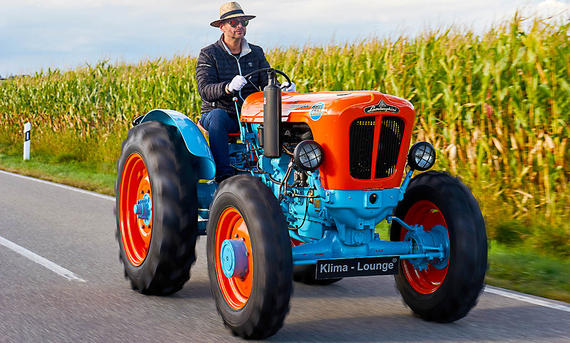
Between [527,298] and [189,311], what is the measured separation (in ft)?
8.22

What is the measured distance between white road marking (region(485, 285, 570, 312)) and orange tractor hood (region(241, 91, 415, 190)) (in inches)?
58.6

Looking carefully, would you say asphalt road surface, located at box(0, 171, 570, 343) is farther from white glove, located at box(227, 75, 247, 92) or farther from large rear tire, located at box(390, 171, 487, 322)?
white glove, located at box(227, 75, 247, 92)

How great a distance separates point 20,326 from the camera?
4.59 meters

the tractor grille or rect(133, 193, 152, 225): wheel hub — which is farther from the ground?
the tractor grille

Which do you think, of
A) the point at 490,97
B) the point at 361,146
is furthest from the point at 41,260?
the point at 490,97

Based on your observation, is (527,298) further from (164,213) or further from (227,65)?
(227,65)

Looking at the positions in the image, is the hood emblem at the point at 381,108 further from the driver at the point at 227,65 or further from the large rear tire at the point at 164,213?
the large rear tire at the point at 164,213

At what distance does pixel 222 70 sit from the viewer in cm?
600

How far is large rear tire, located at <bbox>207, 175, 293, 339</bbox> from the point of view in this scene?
4059 millimetres

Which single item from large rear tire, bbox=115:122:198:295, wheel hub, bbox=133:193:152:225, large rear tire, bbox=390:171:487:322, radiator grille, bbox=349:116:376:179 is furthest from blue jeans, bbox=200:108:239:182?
large rear tire, bbox=390:171:487:322

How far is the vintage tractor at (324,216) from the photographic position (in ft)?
13.8

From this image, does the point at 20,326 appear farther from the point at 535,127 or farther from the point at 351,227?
the point at 535,127

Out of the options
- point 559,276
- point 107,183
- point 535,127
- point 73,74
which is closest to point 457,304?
point 559,276

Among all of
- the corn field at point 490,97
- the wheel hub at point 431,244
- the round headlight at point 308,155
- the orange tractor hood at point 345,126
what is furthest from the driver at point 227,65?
the corn field at point 490,97
